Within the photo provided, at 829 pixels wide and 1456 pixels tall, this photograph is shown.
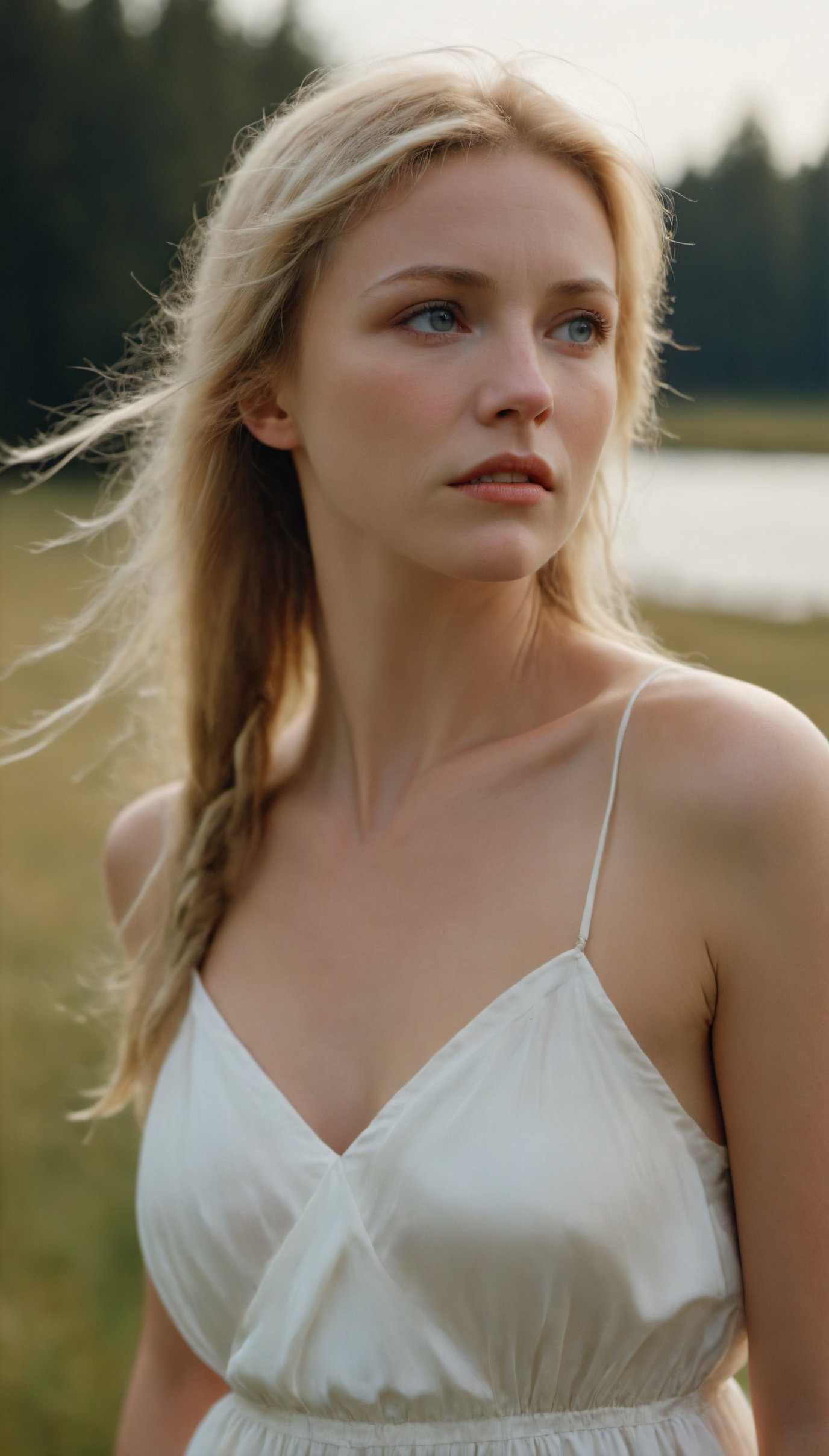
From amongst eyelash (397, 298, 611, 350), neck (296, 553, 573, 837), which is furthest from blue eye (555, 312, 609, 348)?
neck (296, 553, 573, 837)

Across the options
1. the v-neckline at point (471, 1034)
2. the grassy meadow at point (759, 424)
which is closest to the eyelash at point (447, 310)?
the v-neckline at point (471, 1034)

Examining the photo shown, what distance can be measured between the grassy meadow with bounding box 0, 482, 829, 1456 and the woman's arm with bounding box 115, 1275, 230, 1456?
498 mm

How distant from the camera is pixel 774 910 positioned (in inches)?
55.6

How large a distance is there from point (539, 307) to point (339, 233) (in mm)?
280

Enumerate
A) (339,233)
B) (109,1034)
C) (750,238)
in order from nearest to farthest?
(339,233), (750,238), (109,1034)

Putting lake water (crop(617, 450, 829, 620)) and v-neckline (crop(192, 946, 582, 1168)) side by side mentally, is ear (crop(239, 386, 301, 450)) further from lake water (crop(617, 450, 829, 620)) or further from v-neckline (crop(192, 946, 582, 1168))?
lake water (crop(617, 450, 829, 620))

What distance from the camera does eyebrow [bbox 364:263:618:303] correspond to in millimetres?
1570

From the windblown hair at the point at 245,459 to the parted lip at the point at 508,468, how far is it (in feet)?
1.21

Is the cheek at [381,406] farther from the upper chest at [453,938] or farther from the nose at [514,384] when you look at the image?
the upper chest at [453,938]

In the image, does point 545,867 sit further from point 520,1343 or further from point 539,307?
point 539,307

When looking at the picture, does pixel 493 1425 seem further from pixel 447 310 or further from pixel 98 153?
pixel 98 153

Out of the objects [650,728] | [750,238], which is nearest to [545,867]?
[650,728]

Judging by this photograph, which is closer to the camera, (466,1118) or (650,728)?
(466,1118)

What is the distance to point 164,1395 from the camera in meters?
2.04
